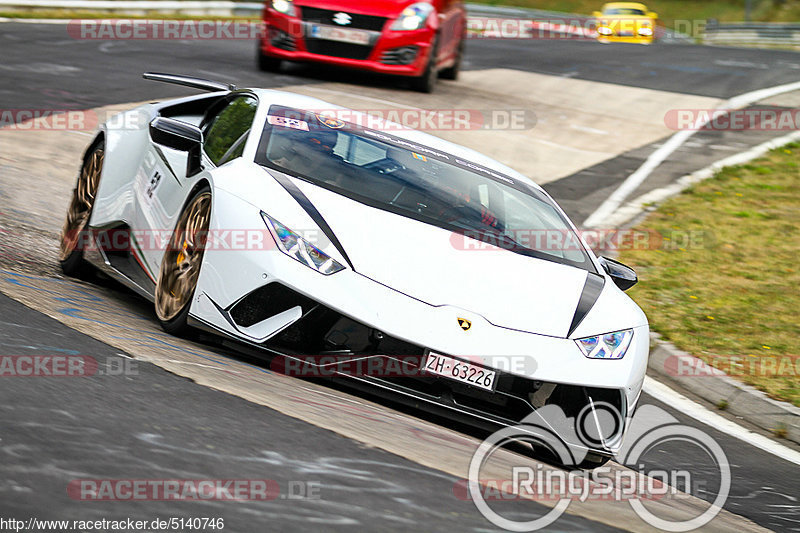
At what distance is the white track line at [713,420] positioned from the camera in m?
5.90

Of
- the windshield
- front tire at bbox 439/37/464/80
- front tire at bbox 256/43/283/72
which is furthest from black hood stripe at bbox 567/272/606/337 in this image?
front tire at bbox 439/37/464/80

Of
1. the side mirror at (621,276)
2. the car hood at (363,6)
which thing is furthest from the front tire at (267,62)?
the side mirror at (621,276)

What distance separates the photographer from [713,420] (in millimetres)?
6281

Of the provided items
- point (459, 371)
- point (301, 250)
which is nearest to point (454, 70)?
point (301, 250)

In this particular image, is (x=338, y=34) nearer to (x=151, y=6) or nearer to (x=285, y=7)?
(x=285, y=7)

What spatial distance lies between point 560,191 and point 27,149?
5.83 m

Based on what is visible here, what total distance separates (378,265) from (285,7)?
37.3 ft

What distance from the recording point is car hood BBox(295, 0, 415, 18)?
14.9 m

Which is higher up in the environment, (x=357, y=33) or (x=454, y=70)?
(x=357, y=33)

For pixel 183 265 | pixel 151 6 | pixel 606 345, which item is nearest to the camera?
pixel 606 345

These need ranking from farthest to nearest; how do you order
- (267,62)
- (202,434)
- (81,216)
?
(267,62) → (81,216) → (202,434)

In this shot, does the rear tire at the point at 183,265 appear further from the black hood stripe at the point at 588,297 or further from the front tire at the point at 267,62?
the front tire at the point at 267,62

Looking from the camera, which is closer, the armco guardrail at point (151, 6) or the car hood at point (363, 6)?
the car hood at point (363, 6)

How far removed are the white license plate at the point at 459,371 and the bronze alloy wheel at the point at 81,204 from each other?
9.26 ft
